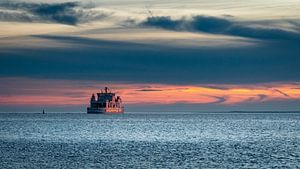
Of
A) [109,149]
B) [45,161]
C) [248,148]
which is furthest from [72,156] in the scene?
[248,148]

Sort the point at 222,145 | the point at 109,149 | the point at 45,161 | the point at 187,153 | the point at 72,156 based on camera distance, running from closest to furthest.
→ 1. the point at 45,161
2. the point at 72,156
3. the point at 187,153
4. the point at 109,149
5. the point at 222,145

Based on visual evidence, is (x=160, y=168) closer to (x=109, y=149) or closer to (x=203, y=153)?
(x=203, y=153)

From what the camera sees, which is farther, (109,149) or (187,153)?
(109,149)

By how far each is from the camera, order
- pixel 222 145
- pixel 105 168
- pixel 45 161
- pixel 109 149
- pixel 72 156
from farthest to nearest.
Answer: pixel 222 145
pixel 109 149
pixel 72 156
pixel 45 161
pixel 105 168

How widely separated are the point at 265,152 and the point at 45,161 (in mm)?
27977

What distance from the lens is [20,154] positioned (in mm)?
77312

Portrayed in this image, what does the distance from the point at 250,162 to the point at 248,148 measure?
2037 cm

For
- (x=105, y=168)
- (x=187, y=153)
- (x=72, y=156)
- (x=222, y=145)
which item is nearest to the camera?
(x=105, y=168)

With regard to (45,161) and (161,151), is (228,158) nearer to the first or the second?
(161,151)

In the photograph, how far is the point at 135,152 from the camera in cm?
8175

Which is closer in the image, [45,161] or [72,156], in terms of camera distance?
[45,161]

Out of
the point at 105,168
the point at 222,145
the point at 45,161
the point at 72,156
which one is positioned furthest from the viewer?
the point at 222,145

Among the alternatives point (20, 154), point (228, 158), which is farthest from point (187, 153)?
point (20, 154)

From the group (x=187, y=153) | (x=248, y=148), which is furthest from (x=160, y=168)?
(x=248, y=148)
